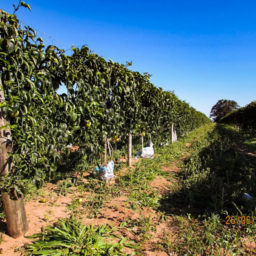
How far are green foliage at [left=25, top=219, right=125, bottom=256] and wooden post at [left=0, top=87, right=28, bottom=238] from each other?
261mm

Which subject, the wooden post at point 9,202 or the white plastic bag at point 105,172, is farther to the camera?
the white plastic bag at point 105,172

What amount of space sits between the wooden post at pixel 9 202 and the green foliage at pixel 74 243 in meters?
0.26

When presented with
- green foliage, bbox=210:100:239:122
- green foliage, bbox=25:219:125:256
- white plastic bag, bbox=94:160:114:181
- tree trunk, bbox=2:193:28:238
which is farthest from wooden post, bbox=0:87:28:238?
green foliage, bbox=210:100:239:122

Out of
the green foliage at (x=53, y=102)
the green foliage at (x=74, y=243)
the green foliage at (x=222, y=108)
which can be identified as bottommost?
the green foliage at (x=74, y=243)

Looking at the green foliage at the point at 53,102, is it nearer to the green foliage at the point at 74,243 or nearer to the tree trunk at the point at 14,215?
the tree trunk at the point at 14,215

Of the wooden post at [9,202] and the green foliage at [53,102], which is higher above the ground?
the green foliage at [53,102]

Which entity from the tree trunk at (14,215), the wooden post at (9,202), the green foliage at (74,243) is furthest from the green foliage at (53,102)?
the green foliage at (74,243)

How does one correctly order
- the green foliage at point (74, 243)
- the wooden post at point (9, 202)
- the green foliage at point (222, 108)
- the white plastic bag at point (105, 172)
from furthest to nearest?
the green foliage at point (222, 108) → the white plastic bag at point (105, 172) → the wooden post at point (9, 202) → the green foliage at point (74, 243)

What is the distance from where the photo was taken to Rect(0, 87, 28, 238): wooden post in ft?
6.57

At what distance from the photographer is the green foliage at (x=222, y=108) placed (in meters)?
86.1

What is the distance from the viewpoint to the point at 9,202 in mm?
2100

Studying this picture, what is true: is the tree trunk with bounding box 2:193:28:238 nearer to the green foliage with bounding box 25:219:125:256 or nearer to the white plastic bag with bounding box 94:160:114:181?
the green foliage with bounding box 25:219:125:256

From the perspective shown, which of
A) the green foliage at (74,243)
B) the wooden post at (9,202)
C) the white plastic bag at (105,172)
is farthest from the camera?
the white plastic bag at (105,172)

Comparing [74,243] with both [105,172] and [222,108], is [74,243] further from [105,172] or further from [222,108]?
[222,108]
